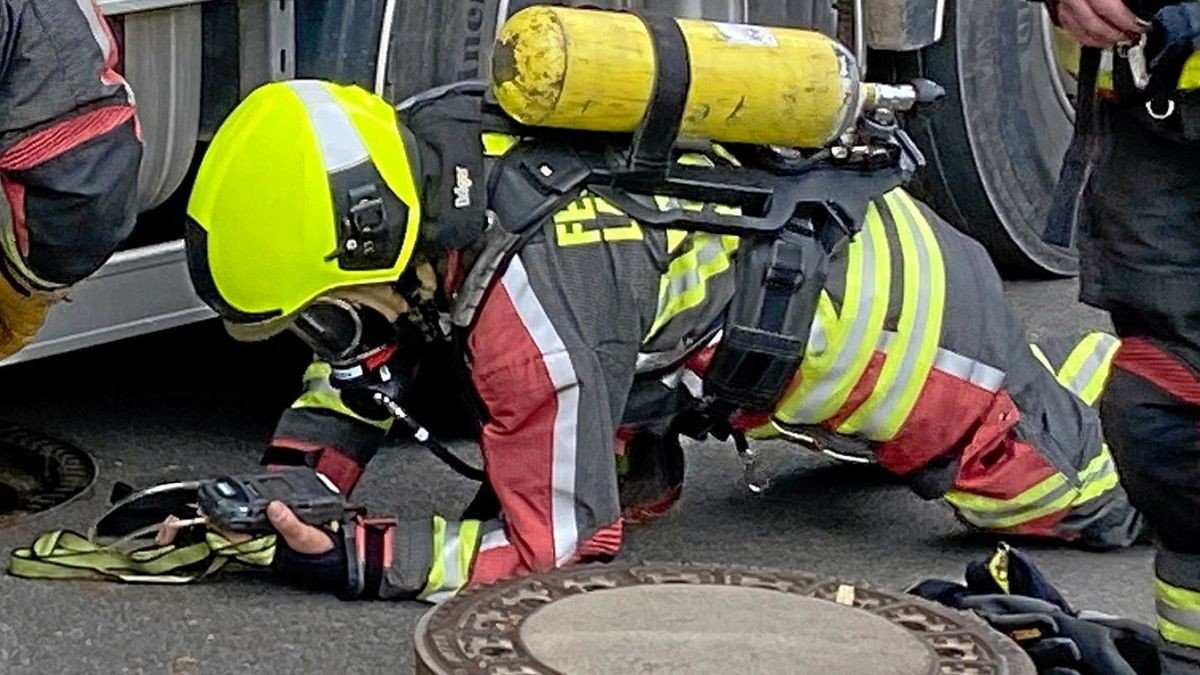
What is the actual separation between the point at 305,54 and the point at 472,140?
0.49 meters

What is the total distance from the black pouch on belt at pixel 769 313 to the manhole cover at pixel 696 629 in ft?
2.94

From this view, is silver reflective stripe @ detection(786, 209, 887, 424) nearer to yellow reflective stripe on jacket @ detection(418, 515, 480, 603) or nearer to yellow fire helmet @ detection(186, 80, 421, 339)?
yellow reflective stripe on jacket @ detection(418, 515, 480, 603)

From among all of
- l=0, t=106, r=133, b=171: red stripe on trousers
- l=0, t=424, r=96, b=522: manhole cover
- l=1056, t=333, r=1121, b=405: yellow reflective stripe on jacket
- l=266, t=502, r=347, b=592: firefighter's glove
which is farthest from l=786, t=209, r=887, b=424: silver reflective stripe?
l=0, t=424, r=96, b=522: manhole cover

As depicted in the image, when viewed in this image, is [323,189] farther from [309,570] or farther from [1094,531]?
[1094,531]

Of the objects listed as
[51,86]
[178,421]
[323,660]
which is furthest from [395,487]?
[51,86]

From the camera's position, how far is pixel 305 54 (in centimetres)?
378

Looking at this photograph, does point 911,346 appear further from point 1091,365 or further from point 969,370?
point 1091,365

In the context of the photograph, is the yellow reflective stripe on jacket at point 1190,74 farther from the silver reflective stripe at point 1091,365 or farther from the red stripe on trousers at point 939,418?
the silver reflective stripe at point 1091,365

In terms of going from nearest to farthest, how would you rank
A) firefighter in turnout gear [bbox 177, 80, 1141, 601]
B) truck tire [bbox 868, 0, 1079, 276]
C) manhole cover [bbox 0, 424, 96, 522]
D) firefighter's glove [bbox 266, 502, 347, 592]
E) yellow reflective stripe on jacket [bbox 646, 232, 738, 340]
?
firefighter in turnout gear [bbox 177, 80, 1141, 601] < firefighter's glove [bbox 266, 502, 347, 592] < yellow reflective stripe on jacket [bbox 646, 232, 738, 340] < manhole cover [bbox 0, 424, 96, 522] < truck tire [bbox 868, 0, 1079, 276]

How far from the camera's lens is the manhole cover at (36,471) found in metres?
3.89

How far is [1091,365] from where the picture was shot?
4.02m

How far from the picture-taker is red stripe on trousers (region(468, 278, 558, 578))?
332 centimetres

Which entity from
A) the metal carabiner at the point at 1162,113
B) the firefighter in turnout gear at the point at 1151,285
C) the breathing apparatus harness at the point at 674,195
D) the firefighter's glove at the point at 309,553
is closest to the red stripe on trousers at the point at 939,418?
the breathing apparatus harness at the point at 674,195

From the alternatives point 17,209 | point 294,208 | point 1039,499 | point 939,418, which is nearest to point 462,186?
point 294,208
